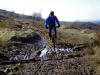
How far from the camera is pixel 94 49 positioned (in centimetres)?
973

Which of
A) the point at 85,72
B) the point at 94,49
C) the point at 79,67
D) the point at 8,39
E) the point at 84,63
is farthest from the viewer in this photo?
the point at 8,39

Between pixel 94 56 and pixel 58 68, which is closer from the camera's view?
pixel 58 68

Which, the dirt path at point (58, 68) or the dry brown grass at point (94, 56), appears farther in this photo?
the dry brown grass at point (94, 56)

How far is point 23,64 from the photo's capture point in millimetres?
8148

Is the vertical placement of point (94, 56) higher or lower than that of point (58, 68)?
higher

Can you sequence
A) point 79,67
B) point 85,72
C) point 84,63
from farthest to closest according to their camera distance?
point 84,63 < point 79,67 < point 85,72

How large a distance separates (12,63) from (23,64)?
55cm

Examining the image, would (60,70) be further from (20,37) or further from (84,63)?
(20,37)

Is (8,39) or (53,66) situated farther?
(8,39)

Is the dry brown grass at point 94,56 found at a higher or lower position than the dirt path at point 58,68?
higher

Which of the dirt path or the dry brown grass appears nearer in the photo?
the dirt path

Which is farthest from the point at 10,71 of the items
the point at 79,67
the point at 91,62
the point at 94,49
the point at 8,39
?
the point at 8,39

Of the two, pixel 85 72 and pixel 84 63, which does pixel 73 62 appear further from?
pixel 85 72

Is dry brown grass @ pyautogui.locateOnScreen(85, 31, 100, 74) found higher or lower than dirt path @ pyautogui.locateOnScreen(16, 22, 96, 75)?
higher
